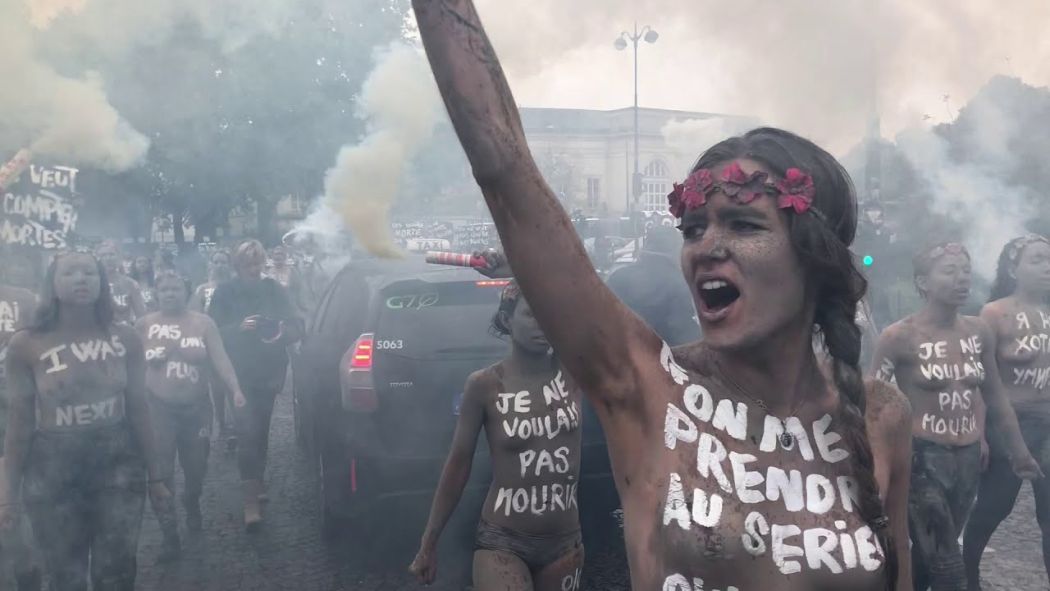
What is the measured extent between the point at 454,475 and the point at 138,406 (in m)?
2.27

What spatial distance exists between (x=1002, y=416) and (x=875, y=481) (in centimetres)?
361

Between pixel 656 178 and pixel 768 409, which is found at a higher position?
pixel 656 178

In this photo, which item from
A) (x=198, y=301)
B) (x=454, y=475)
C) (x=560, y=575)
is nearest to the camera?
(x=560, y=575)

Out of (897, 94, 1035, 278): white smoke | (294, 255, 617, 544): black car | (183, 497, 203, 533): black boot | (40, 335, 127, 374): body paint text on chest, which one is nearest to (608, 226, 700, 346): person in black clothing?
(294, 255, 617, 544): black car

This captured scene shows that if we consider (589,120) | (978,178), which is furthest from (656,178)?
(978,178)

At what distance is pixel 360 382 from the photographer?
18.9 feet

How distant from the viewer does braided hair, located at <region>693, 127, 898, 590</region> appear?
76.8 inches

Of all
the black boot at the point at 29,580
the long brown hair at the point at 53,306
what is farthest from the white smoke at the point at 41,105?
the black boot at the point at 29,580

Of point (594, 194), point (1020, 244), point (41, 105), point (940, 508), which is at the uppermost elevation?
point (594, 194)

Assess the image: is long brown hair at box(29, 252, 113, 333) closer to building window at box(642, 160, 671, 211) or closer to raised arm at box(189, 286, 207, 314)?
raised arm at box(189, 286, 207, 314)

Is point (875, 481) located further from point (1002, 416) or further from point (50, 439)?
point (50, 439)

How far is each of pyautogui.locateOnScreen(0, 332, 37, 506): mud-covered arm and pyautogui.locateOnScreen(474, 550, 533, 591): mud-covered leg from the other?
262 centimetres

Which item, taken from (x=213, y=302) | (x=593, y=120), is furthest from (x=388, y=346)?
(x=593, y=120)

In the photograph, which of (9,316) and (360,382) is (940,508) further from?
(9,316)
